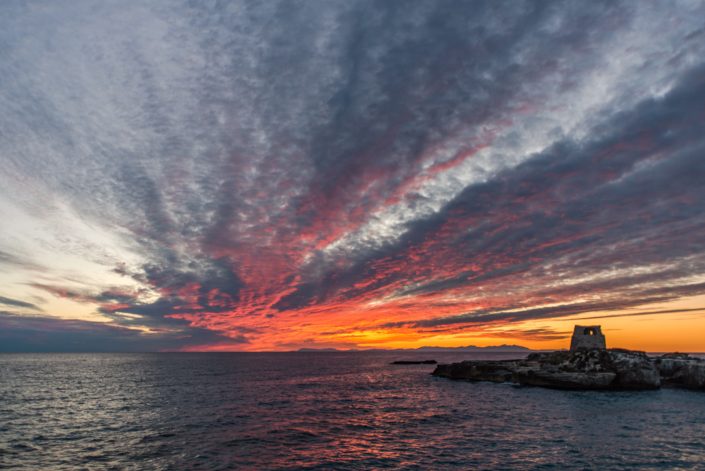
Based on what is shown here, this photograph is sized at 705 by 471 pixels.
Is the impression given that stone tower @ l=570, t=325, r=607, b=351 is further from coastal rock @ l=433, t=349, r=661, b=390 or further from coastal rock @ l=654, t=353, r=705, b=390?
coastal rock @ l=654, t=353, r=705, b=390

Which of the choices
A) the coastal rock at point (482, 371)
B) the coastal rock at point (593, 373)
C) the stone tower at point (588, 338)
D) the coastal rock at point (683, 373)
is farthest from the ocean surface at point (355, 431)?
the stone tower at point (588, 338)

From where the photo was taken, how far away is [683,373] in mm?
78812

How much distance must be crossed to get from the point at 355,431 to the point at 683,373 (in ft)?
254

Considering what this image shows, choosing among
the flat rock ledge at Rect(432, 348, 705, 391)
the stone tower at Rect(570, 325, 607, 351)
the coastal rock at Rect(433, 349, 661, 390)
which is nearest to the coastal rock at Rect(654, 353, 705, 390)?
the flat rock ledge at Rect(432, 348, 705, 391)

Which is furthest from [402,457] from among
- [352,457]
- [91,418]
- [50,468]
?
[91,418]

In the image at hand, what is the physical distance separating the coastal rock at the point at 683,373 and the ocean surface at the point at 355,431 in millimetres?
12079

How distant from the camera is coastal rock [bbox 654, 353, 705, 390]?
7388 cm

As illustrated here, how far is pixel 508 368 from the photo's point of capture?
9031cm

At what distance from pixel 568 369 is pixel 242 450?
6675 centimetres

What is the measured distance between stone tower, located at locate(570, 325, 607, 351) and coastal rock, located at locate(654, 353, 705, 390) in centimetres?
1172

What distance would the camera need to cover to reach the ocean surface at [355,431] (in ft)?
95.9

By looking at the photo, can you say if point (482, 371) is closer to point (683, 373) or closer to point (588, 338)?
point (588, 338)

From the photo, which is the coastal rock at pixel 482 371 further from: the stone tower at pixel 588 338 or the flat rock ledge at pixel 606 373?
the stone tower at pixel 588 338

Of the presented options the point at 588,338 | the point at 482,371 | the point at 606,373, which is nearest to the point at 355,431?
the point at 606,373
